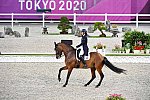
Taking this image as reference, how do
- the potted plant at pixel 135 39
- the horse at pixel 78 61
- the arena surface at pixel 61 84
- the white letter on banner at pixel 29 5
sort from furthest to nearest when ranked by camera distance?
the white letter on banner at pixel 29 5 → the potted plant at pixel 135 39 → the horse at pixel 78 61 → the arena surface at pixel 61 84

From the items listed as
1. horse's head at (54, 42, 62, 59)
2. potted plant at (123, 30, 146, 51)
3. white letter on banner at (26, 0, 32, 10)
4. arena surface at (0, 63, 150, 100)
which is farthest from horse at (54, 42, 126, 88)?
white letter on banner at (26, 0, 32, 10)

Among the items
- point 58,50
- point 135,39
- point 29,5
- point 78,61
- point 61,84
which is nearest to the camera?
point 58,50

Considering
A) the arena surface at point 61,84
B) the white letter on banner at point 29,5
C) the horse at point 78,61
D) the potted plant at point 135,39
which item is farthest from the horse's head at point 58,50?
the white letter on banner at point 29,5

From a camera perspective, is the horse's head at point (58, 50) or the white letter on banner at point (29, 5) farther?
the white letter on banner at point (29, 5)

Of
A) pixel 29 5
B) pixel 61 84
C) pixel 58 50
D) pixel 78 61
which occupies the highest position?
pixel 29 5

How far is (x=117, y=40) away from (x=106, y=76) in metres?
11.7

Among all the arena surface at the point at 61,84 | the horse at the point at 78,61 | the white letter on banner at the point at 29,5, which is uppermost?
the white letter on banner at the point at 29,5

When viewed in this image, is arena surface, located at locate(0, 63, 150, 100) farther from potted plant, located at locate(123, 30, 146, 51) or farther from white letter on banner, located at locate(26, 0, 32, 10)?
white letter on banner, located at locate(26, 0, 32, 10)

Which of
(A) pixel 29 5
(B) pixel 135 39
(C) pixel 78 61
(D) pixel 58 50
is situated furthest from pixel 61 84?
(A) pixel 29 5

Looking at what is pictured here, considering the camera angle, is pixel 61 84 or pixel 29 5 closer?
pixel 61 84

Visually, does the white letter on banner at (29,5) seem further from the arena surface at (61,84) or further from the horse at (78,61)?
the horse at (78,61)

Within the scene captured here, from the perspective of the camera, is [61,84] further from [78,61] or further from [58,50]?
[58,50]

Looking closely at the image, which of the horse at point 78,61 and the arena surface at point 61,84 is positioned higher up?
the horse at point 78,61

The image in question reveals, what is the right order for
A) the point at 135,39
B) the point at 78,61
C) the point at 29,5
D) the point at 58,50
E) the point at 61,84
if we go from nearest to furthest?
the point at 58,50 < the point at 78,61 < the point at 61,84 < the point at 135,39 < the point at 29,5
